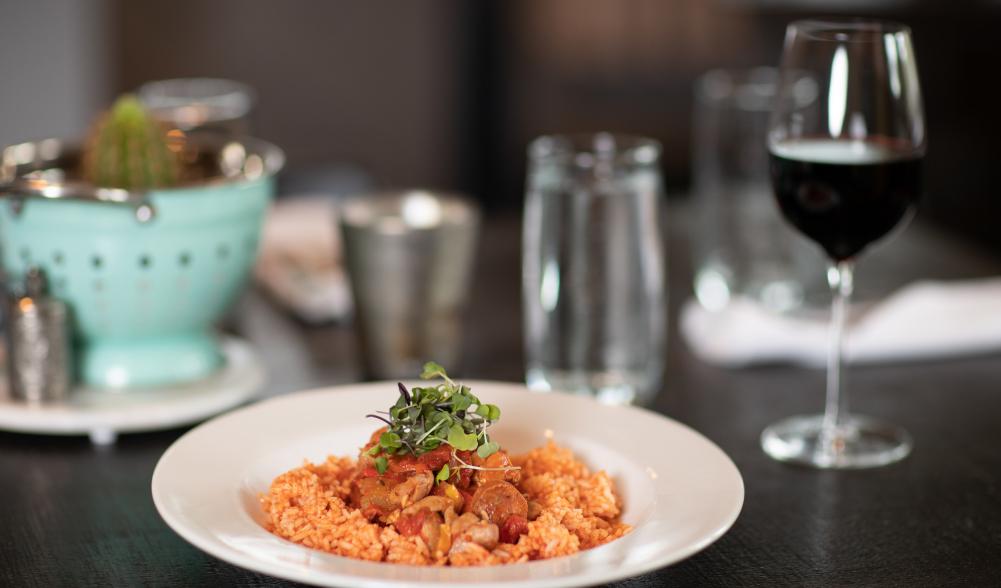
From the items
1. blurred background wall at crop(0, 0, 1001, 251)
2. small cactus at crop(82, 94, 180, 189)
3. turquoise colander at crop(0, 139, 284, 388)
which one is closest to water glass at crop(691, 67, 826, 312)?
turquoise colander at crop(0, 139, 284, 388)

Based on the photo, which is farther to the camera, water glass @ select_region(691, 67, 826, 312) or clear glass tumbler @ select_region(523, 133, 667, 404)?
water glass @ select_region(691, 67, 826, 312)

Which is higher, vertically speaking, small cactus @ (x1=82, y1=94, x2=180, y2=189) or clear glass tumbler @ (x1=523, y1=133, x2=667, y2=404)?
small cactus @ (x1=82, y1=94, x2=180, y2=189)

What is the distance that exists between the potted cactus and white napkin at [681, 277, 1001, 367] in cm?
48

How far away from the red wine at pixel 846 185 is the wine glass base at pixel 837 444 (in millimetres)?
169

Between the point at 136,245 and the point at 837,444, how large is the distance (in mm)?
620

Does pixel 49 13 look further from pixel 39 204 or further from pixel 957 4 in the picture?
pixel 39 204

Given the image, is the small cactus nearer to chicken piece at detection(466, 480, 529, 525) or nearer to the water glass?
chicken piece at detection(466, 480, 529, 525)

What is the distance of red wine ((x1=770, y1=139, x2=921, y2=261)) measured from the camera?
0.96 metres

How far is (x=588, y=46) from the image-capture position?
164 inches

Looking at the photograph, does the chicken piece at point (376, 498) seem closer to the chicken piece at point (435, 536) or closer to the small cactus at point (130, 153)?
the chicken piece at point (435, 536)

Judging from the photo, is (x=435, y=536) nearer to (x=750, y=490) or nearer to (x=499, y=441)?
(x=499, y=441)

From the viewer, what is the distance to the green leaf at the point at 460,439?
757mm

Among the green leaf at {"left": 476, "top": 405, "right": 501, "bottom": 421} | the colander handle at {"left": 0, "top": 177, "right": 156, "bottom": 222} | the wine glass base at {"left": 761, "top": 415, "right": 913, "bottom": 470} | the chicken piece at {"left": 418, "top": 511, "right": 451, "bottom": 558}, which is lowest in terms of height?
the wine glass base at {"left": 761, "top": 415, "right": 913, "bottom": 470}

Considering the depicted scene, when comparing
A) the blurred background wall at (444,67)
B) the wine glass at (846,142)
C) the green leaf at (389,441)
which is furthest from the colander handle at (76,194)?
the blurred background wall at (444,67)
